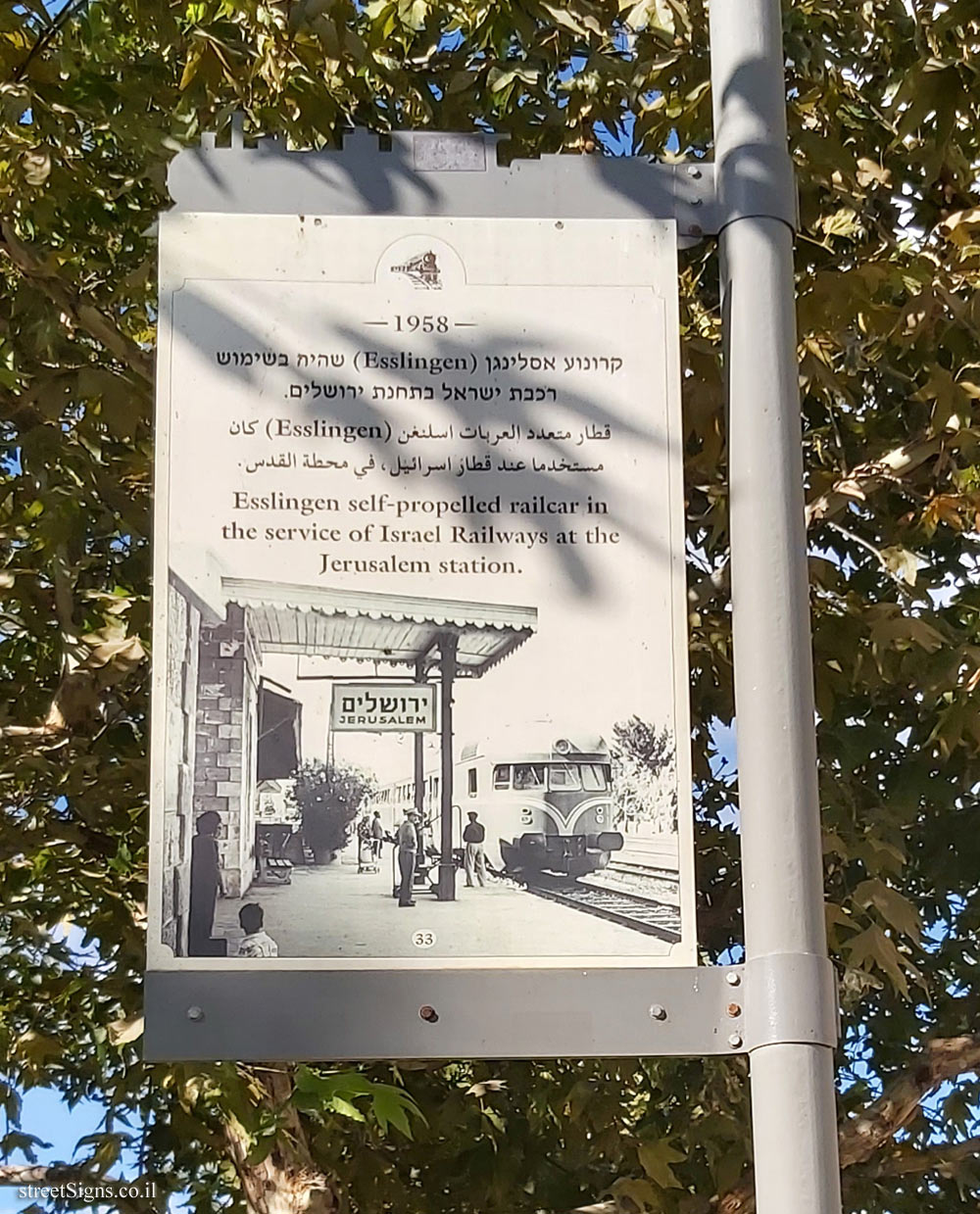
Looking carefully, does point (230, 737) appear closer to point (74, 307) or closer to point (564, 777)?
point (564, 777)

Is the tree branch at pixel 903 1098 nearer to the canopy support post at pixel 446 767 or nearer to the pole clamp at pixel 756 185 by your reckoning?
the canopy support post at pixel 446 767

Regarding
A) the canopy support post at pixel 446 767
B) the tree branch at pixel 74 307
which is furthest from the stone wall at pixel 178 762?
the tree branch at pixel 74 307

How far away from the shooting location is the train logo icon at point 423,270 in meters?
2.53

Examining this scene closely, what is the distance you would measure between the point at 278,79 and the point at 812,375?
160cm

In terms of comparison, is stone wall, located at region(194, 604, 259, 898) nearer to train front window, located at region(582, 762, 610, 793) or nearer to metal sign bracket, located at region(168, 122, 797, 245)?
train front window, located at region(582, 762, 610, 793)

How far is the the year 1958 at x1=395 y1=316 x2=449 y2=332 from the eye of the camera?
2.50 meters

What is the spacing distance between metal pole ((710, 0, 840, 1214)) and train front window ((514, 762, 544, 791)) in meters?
0.27

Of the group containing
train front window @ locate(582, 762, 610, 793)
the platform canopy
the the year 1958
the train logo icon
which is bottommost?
train front window @ locate(582, 762, 610, 793)

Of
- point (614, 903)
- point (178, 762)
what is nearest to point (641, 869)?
point (614, 903)

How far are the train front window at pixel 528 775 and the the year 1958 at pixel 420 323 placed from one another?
2.20ft

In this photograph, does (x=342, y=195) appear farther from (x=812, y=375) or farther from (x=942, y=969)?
(x=942, y=969)

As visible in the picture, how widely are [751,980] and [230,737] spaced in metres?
0.76

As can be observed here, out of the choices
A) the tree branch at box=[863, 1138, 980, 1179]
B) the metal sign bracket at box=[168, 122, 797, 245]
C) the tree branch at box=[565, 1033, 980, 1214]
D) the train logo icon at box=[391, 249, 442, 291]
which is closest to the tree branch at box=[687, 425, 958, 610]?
the tree branch at box=[565, 1033, 980, 1214]

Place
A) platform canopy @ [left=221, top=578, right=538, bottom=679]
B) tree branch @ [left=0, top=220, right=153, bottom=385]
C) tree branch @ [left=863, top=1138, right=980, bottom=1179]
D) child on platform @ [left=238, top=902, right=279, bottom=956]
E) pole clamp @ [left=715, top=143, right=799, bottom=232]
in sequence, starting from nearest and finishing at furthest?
child on platform @ [left=238, top=902, right=279, bottom=956], platform canopy @ [left=221, top=578, right=538, bottom=679], pole clamp @ [left=715, top=143, right=799, bottom=232], tree branch @ [left=0, top=220, right=153, bottom=385], tree branch @ [left=863, top=1138, right=980, bottom=1179]
